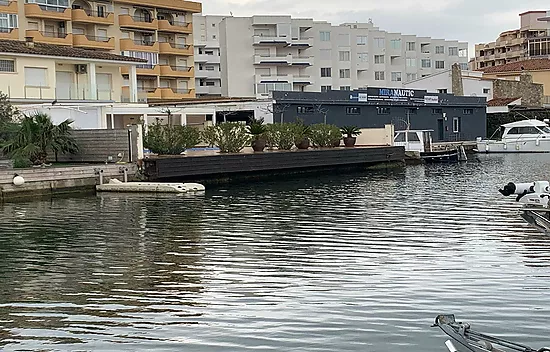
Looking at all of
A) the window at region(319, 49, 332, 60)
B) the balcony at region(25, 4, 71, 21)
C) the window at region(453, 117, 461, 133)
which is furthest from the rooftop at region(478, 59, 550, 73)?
the balcony at region(25, 4, 71, 21)

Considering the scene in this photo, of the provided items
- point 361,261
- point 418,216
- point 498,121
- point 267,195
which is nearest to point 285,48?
point 498,121

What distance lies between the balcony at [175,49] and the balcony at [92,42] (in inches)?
242

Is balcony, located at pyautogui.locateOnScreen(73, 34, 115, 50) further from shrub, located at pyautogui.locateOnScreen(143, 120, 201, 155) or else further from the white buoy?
the white buoy

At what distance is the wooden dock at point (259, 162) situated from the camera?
116 ft

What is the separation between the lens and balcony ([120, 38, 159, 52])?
7306 centimetres

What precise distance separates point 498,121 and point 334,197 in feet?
172

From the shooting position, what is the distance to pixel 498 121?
257 feet

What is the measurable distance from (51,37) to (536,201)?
63.5 m

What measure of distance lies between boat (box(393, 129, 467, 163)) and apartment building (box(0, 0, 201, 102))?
21.2 meters

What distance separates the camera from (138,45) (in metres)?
74.4

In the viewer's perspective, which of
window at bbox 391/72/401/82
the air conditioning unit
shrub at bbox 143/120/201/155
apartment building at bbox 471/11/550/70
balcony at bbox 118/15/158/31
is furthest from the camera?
apartment building at bbox 471/11/550/70

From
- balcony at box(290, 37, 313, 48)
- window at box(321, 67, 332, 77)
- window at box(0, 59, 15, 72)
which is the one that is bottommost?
window at box(0, 59, 15, 72)

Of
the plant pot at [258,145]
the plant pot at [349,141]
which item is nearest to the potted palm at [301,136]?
the plant pot at [258,145]

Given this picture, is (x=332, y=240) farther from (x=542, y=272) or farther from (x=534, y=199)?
(x=534, y=199)
